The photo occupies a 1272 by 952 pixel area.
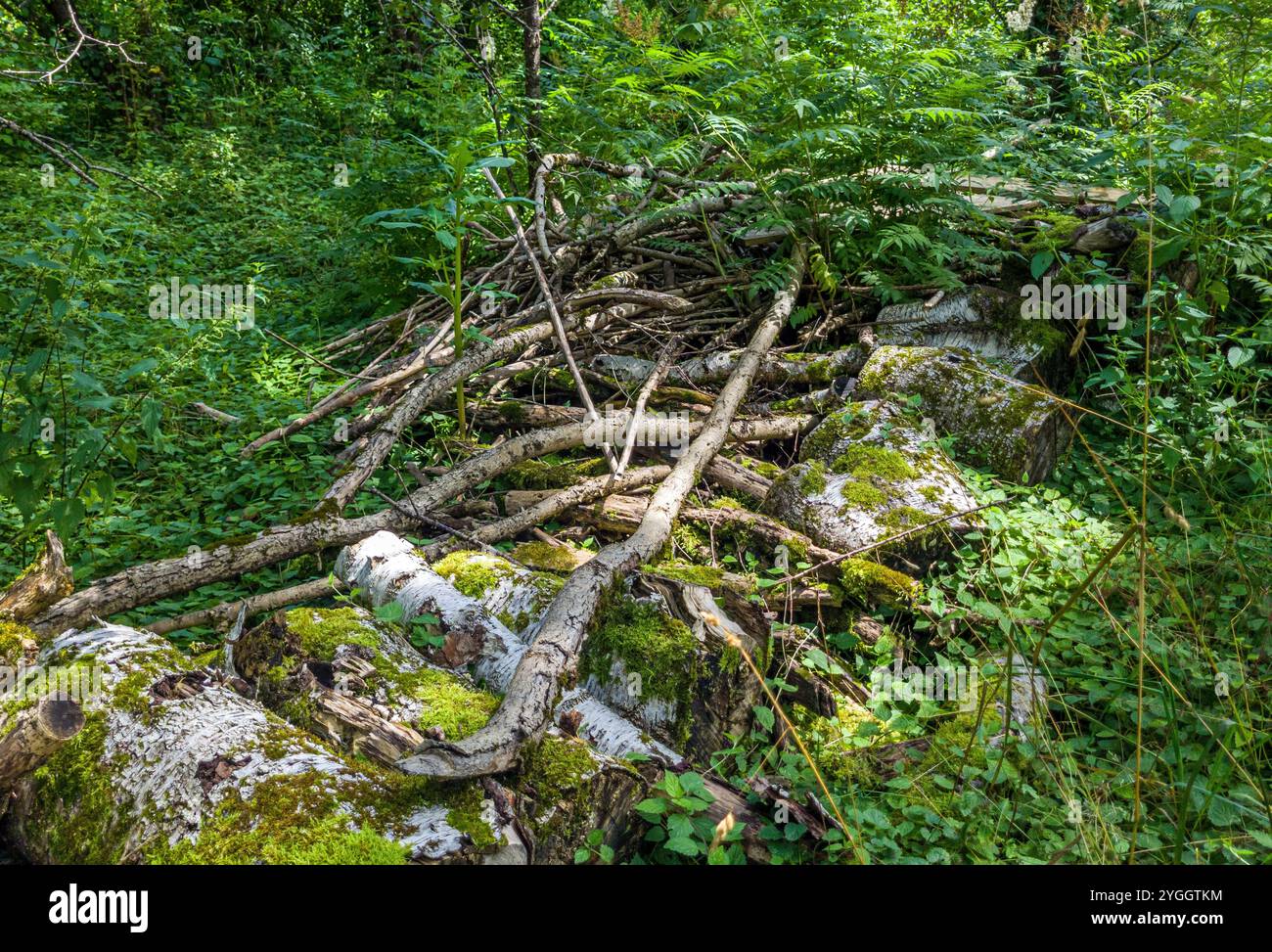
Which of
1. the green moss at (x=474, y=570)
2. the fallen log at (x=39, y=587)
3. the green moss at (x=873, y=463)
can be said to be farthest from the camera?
the green moss at (x=873, y=463)

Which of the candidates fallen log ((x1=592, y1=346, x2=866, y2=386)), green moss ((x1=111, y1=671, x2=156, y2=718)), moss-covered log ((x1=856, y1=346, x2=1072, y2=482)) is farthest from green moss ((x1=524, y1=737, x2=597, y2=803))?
fallen log ((x1=592, y1=346, x2=866, y2=386))

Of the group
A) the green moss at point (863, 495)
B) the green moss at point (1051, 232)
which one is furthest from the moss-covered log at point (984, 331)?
the green moss at point (863, 495)

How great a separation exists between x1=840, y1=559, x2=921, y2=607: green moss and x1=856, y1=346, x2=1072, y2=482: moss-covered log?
51.6 inches

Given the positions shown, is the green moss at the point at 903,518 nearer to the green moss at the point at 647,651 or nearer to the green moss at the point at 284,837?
the green moss at the point at 647,651

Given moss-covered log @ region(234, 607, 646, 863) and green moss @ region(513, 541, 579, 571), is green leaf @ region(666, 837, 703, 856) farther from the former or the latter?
green moss @ region(513, 541, 579, 571)

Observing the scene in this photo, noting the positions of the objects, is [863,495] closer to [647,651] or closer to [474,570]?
[647,651]

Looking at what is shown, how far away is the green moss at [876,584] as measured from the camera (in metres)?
3.49

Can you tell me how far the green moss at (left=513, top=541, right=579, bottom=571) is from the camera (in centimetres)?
381

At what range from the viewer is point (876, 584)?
3529mm

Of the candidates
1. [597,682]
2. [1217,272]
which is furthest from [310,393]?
[1217,272]

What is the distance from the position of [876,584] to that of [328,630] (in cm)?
233

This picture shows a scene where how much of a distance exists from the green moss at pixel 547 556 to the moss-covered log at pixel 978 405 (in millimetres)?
2148

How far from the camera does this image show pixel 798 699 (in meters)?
3.03
